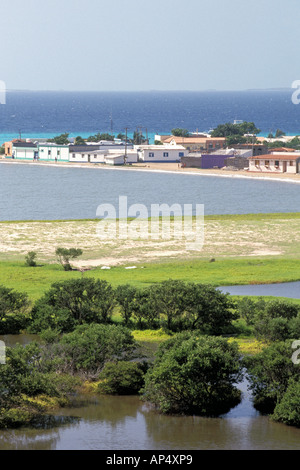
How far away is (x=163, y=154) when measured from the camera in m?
103

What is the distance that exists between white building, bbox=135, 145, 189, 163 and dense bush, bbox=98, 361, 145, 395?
267ft

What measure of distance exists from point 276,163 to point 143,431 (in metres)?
72.3

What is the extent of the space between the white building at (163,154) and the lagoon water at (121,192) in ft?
24.3

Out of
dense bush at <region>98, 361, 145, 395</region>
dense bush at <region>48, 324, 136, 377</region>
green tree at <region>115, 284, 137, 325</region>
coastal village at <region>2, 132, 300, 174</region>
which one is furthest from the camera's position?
coastal village at <region>2, 132, 300, 174</region>

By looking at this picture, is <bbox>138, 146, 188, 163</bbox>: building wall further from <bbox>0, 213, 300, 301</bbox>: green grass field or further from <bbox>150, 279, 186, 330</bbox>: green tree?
<bbox>150, 279, 186, 330</bbox>: green tree

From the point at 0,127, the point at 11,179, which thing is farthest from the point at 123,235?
the point at 0,127

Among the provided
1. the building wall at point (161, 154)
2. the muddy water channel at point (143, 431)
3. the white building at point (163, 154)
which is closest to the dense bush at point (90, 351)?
the muddy water channel at point (143, 431)

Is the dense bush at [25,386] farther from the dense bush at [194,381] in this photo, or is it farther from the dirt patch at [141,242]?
the dirt patch at [141,242]

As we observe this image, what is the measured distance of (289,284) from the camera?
34.8m

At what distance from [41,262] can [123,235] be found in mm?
8942

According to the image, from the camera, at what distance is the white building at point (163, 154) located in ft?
337

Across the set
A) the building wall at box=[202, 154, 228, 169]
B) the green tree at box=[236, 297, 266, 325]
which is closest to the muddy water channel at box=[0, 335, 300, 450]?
the green tree at box=[236, 297, 266, 325]

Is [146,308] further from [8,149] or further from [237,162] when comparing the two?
[8,149]

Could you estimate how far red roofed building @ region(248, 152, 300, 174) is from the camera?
88062 mm
